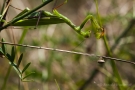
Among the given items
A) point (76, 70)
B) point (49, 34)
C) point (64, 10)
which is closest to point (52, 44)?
point (49, 34)

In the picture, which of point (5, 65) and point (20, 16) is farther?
point (5, 65)

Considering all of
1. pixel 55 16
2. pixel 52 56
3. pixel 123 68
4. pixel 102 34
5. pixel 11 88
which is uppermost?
pixel 55 16

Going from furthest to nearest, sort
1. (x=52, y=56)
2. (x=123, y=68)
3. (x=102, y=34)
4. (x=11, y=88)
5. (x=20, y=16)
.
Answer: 1. (x=123, y=68)
2. (x=11, y=88)
3. (x=52, y=56)
4. (x=102, y=34)
5. (x=20, y=16)

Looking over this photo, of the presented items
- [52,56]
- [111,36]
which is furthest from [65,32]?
[52,56]

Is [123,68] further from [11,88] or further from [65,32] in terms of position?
[11,88]

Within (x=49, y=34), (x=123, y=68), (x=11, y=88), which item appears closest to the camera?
(x=11, y=88)

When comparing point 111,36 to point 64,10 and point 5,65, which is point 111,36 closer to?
point 5,65

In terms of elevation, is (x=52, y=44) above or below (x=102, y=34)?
below

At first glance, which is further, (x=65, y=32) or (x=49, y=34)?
(x=65, y=32)

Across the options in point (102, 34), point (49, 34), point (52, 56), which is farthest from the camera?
point (49, 34)
